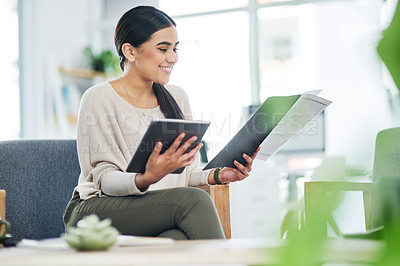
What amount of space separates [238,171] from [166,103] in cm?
38

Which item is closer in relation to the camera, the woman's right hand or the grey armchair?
the woman's right hand

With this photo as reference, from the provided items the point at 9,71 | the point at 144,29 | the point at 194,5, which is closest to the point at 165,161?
the point at 144,29

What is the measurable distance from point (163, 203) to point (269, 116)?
0.38 metres

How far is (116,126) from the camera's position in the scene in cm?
163

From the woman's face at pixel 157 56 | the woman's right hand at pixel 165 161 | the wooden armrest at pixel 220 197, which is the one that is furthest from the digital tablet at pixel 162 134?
the woman's face at pixel 157 56

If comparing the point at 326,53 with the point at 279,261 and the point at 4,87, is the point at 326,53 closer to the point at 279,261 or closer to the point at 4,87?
the point at 4,87

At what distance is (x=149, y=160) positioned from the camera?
4.37 feet

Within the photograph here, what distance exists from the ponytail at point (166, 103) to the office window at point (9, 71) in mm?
2676

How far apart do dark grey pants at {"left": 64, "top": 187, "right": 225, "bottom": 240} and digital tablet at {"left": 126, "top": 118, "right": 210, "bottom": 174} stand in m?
0.11

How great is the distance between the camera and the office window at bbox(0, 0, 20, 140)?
4.10 m

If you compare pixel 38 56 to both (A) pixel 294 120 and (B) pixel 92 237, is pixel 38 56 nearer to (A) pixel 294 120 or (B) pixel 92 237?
(A) pixel 294 120

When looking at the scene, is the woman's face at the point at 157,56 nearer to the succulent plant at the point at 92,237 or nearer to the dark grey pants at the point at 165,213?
the dark grey pants at the point at 165,213

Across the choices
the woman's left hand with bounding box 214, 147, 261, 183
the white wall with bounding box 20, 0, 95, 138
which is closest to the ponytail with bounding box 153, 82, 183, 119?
the woman's left hand with bounding box 214, 147, 261, 183

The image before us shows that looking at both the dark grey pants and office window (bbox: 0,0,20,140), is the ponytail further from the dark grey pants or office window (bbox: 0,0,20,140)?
office window (bbox: 0,0,20,140)
